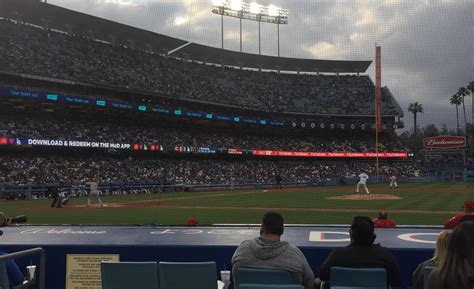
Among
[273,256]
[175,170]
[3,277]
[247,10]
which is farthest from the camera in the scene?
[247,10]

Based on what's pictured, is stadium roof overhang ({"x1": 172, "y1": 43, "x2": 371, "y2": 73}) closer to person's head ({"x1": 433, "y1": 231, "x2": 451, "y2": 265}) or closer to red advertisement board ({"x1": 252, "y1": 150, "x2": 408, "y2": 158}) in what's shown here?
red advertisement board ({"x1": 252, "y1": 150, "x2": 408, "y2": 158})

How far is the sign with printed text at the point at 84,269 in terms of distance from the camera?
6.52 m

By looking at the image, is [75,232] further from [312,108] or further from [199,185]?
[312,108]

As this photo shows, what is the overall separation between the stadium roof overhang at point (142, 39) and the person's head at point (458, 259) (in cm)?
4931

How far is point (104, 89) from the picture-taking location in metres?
48.2

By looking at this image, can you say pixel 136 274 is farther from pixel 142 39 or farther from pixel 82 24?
pixel 142 39

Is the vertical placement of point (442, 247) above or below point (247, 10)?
below

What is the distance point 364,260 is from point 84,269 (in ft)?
13.6

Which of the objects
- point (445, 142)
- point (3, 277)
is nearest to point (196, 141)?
point (445, 142)

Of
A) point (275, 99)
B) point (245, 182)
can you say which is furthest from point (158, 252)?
point (275, 99)

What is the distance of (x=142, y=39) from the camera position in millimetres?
57469

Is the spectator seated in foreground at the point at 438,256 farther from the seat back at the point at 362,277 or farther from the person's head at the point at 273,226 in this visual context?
the person's head at the point at 273,226

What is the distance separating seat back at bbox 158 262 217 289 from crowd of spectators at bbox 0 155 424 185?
31.9 meters

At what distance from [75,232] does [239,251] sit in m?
5.07
